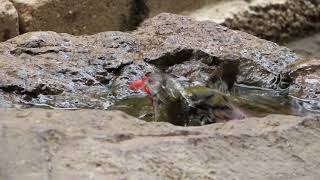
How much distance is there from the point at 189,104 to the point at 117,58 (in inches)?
16.9

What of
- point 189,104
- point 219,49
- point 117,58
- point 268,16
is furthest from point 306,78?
point 268,16

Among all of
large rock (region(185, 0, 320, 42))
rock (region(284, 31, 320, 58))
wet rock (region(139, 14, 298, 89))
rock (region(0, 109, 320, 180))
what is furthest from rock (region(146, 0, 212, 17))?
rock (region(0, 109, 320, 180))

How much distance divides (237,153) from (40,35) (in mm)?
1128

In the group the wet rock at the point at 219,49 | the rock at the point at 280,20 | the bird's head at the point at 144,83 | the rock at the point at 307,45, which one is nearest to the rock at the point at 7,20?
the wet rock at the point at 219,49

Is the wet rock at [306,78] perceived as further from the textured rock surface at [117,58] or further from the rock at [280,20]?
the rock at [280,20]

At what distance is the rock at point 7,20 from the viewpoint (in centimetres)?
316

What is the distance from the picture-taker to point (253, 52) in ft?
9.11

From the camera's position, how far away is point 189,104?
2326mm

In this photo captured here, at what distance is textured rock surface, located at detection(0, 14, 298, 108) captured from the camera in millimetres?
2416

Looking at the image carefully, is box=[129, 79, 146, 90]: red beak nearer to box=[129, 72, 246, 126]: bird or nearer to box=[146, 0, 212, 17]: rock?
box=[129, 72, 246, 126]: bird

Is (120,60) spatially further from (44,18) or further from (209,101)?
(44,18)

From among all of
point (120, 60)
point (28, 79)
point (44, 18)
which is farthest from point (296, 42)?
point (28, 79)

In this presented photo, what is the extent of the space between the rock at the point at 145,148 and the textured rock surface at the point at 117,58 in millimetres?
467

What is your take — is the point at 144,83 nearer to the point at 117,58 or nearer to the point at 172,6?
the point at 117,58
